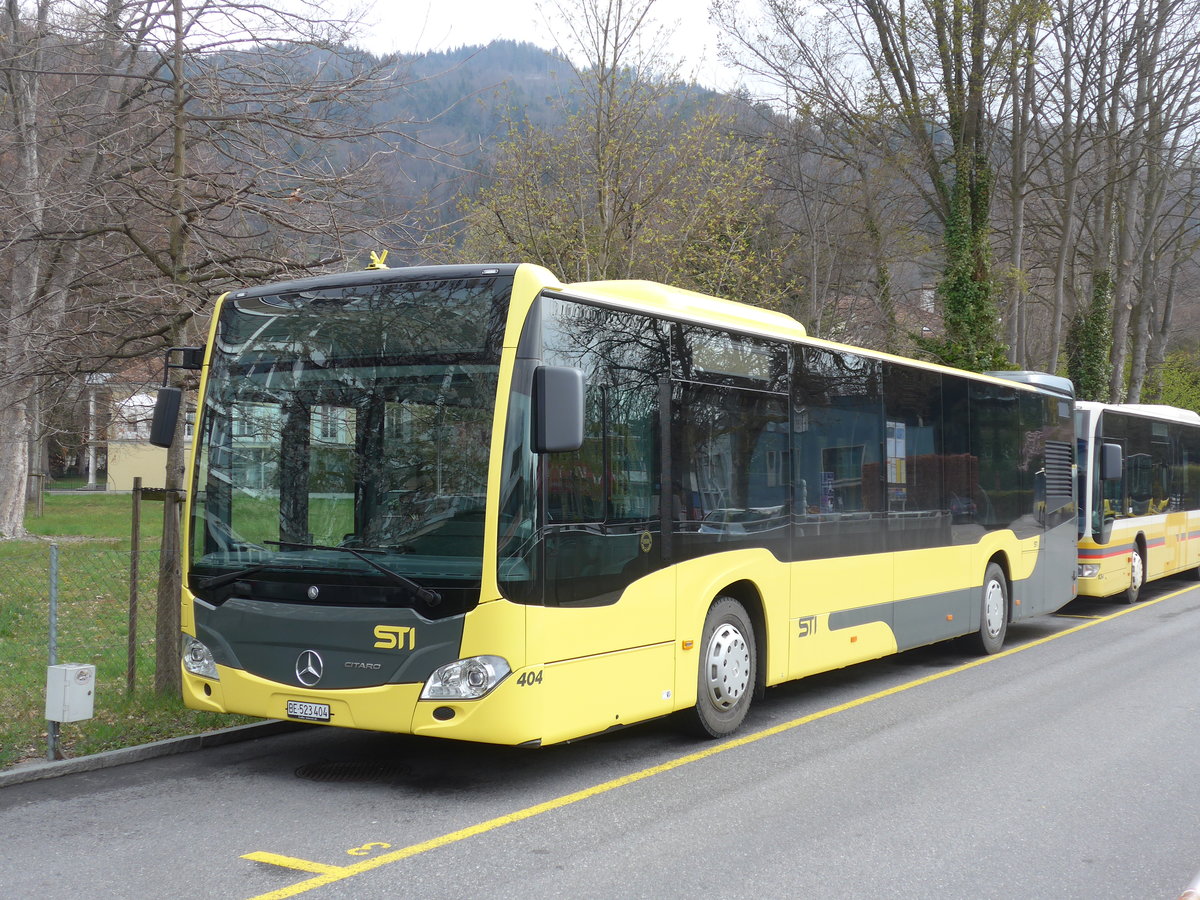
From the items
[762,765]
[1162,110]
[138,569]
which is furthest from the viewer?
[1162,110]

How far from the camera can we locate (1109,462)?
16.5 m

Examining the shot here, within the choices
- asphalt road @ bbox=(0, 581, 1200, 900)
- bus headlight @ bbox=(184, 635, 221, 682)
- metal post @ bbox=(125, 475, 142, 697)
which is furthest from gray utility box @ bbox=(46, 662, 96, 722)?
metal post @ bbox=(125, 475, 142, 697)

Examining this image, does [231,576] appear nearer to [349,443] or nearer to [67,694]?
[349,443]

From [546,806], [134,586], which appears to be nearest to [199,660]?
[134,586]

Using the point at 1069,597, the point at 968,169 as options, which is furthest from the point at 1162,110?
the point at 1069,597

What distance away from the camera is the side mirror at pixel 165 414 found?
7.41 m

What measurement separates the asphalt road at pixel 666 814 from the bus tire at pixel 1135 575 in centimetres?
924

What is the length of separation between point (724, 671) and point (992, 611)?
5.92 meters

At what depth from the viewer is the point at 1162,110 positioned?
28359mm

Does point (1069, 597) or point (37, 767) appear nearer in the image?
point (37, 767)

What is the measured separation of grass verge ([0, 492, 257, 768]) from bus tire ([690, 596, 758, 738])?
3278 millimetres

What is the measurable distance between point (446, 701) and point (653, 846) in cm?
142

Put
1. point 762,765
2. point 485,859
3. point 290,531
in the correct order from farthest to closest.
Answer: point 762,765 < point 290,531 < point 485,859

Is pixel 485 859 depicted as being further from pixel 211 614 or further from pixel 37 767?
pixel 37 767
